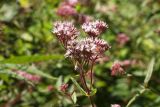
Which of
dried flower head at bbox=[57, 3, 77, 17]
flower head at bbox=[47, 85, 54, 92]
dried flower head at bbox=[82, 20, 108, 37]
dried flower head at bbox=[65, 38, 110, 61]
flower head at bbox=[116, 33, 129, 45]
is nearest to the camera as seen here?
dried flower head at bbox=[65, 38, 110, 61]

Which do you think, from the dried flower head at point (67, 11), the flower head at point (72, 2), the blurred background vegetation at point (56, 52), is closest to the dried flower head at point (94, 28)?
the blurred background vegetation at point (56, 52)

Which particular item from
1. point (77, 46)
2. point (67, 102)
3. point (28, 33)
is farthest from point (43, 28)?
point (77, 46)

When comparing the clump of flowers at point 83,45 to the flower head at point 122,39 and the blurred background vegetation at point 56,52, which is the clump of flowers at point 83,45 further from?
the flower head at point 122,39

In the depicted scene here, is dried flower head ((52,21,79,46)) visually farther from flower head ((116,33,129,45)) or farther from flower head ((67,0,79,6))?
flower head ((116,33,129,45))

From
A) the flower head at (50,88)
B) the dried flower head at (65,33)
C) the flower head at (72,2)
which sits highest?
the flower head at (72,2)

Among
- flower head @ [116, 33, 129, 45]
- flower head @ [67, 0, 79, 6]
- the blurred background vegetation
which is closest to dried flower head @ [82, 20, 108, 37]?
the blurred background vegetation

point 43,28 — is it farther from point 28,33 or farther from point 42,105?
point 42,105

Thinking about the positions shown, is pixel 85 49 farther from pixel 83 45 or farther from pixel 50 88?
pixel 50 88

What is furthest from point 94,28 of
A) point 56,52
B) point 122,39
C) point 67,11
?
point 122,39
